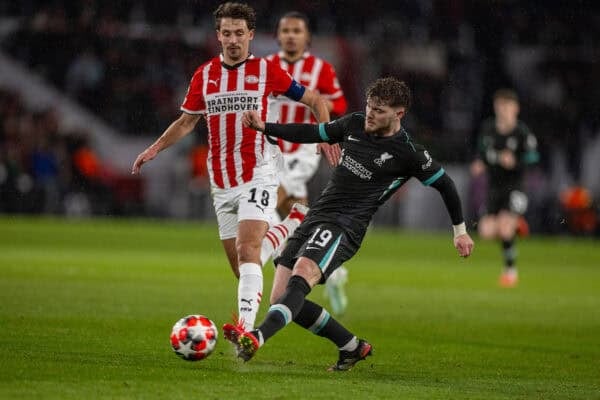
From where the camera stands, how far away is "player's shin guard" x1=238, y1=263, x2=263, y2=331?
27.9ft

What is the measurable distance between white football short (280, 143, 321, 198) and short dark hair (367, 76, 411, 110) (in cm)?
390

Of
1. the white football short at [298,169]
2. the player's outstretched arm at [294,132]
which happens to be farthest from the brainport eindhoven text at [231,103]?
the white football short at [298,169]

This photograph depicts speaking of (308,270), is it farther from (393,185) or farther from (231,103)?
(231,103)

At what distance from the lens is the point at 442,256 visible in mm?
21781

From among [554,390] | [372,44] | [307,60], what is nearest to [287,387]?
[554,390]

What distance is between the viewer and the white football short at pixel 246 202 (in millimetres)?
9047

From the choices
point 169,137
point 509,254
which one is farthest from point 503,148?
point 169,137

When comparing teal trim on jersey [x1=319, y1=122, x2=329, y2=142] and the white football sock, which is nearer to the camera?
teal trim on jersey [x1=319, y1=122, x2=329, y2=142]

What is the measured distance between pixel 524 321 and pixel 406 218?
17.6 metres

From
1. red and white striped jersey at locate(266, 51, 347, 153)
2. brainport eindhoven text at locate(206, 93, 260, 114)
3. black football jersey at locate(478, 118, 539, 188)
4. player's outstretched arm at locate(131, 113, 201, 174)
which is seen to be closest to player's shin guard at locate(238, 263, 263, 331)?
player's outstretched arm at locate(131, 113, 201, 174)

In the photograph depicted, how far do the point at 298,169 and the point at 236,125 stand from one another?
2.88 metres

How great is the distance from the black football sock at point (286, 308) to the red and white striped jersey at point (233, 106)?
1596 millimetres

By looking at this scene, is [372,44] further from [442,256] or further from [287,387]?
[287,387]

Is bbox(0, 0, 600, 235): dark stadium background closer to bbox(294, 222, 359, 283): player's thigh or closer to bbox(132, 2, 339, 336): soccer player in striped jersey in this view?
bbox(132, 2, 339, 336): soccer player in striped jersey
